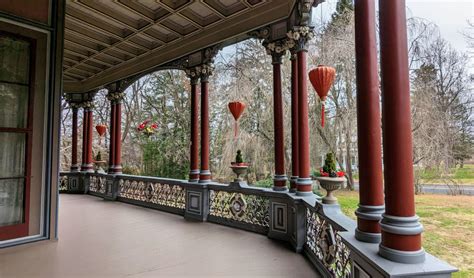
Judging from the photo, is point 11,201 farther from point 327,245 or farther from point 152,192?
point 327,245

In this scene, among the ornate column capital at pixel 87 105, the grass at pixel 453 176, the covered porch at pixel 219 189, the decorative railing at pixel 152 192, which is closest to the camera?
the covered porch at pixel 219 189

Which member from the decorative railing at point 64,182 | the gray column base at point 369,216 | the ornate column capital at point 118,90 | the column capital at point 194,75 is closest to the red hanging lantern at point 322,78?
→ the gray column base at point 369,216

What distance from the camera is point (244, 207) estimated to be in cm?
477

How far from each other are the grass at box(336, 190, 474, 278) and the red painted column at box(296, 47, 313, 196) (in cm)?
140

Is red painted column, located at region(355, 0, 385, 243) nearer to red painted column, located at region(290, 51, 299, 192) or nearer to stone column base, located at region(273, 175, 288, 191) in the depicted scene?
red painted column, located at region(290, 51, 299, 192)

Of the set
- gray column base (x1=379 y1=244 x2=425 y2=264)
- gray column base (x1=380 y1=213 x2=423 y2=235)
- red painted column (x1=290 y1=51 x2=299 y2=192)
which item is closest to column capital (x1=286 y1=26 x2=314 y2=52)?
red painted column (x1=290 y1=51 x2=299 y2=192)

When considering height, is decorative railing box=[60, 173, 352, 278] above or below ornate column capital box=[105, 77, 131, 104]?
below

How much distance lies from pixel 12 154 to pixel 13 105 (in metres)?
0.66

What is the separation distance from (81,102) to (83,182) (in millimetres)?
2780

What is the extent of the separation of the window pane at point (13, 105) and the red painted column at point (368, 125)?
416cm

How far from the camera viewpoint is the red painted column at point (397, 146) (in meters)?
1.47

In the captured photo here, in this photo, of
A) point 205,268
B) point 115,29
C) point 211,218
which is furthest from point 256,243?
point 115,29

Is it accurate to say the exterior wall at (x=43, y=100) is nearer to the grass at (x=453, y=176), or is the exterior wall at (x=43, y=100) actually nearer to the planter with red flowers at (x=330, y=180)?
the planter with red flowers at (x=330, y=180)

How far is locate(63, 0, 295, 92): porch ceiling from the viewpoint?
449cm
